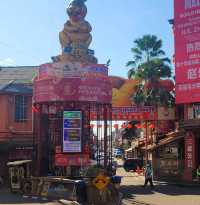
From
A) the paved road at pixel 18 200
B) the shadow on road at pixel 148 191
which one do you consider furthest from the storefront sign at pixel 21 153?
the paved road at pixel 18 200

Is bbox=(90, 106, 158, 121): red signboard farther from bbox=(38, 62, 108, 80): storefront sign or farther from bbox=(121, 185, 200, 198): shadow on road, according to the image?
bbox=(38, 62, 108, 80): storefront sign

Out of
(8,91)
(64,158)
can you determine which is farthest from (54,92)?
(8,91)

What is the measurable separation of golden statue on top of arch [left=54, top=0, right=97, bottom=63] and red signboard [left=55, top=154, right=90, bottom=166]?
550cm

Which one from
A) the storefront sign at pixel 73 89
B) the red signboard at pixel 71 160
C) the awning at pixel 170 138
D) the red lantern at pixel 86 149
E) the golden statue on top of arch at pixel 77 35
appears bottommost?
the red signboard at pixel 71 160

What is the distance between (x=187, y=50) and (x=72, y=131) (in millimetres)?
10088

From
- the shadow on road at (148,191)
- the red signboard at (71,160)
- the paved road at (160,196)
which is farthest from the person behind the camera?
the red signboard at (71,160)

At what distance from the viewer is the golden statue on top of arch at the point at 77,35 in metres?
28.9

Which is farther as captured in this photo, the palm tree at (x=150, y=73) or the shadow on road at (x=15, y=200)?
the palm tree at (x=150, y=73)

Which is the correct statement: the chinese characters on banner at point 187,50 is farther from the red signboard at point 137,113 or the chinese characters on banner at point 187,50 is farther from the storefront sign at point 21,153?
the storefront sign at point 21,153

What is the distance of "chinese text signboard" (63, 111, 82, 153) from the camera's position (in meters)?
26.8

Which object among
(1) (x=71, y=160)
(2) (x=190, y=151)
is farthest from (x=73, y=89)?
(2) (x=190, y=151)

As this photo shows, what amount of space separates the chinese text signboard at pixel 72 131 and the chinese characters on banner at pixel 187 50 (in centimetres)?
845

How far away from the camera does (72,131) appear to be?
2677 centimetres

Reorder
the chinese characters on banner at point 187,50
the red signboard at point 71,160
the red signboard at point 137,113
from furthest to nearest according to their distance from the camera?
the red signboard at point 137,113, the chinese characters on banner at point 187,50, the red signboard at point 71,160
